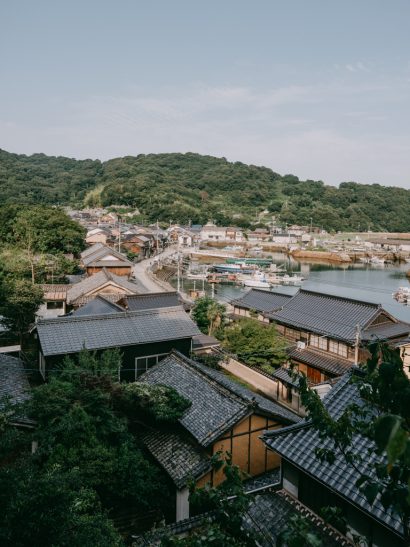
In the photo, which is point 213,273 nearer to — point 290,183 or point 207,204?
point 207,204

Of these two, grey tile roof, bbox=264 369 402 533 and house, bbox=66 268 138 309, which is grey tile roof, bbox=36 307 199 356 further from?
house, bbox=66 268 138 309

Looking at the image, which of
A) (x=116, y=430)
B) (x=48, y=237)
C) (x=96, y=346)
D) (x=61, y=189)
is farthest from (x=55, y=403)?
(x=61, y=189)

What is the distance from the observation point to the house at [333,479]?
246 inches

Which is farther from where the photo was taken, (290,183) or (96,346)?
(290,183)

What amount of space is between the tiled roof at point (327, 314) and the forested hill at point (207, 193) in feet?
286

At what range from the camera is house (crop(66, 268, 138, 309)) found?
29116 mm

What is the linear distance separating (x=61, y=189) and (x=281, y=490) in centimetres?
14207

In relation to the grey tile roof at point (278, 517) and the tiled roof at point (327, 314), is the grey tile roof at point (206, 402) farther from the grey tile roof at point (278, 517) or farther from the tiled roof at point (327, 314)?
the tiled roof at point (327, 314)

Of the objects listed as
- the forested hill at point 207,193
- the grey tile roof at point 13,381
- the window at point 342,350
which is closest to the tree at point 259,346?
the window at point 342,350

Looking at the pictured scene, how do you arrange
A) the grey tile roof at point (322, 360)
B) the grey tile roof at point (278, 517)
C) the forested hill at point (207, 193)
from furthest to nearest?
the forested hill at point (207, 193) < the grey tile roof at point (322, 360) < the grey tile roof at point (278, 517)

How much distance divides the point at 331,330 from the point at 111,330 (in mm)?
11648

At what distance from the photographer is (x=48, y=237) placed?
153 ft

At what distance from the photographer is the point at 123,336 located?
1600cm

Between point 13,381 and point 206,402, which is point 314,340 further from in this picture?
point 13,381
